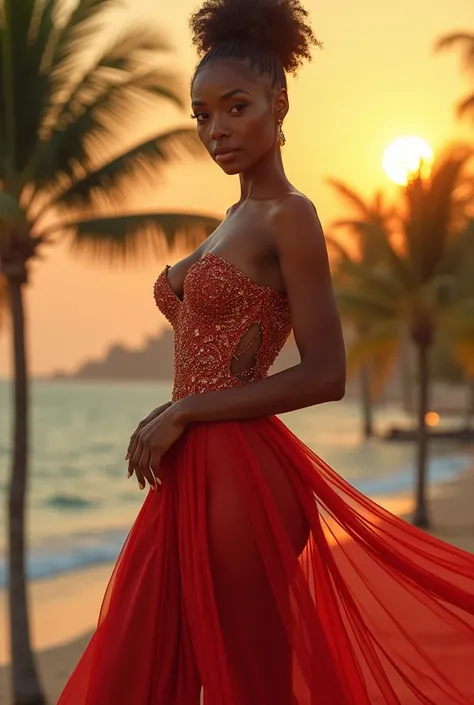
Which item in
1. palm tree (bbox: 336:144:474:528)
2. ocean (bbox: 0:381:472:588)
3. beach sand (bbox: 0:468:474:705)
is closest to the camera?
beach sand (bbox: 0:468:474:705)

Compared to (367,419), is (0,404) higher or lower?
higher

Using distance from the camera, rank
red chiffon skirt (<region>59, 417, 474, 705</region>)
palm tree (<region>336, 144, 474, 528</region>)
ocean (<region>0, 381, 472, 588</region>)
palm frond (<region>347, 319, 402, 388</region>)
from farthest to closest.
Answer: ocean (<region>0, 381, 472, 588</region>) < palm frond (<region>347, 319, 402, 388</region>) < palm tree (<region>336, 144, 474, 528</region>) < red chiffon skirt (<region>59, 417, 474, 705</region>)

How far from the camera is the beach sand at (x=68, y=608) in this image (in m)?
12.4

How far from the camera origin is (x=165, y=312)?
8.44 feet

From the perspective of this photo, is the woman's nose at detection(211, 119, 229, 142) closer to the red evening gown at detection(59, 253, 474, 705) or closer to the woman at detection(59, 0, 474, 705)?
the woman at detection(59, 0, 474, 705)

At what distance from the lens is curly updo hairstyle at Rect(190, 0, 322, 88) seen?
244cm

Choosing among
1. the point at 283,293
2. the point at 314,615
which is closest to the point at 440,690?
the point at 314,615

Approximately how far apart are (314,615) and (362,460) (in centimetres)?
4943

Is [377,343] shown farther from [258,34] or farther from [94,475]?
[94,475]

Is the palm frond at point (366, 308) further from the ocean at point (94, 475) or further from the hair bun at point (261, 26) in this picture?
the hair bun at point (261, 26)

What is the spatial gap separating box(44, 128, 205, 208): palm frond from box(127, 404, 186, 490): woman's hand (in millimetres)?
8532

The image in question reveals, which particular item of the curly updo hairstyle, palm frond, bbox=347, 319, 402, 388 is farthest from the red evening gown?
palm frond, bbox=347, 319, 402, 388

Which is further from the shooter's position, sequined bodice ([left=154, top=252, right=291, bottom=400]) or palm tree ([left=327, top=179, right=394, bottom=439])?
palm tree ([left=327, top=179, right=394, bottom=439])

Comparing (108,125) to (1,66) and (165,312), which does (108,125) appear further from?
(165,312)
